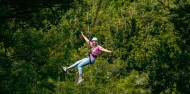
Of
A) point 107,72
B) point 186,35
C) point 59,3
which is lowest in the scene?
point 107,72

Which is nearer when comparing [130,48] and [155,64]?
[155,64]

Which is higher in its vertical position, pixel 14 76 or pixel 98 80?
pixel 14 76

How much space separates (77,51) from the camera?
53.3 metres

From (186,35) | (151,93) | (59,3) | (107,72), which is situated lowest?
(151,93)

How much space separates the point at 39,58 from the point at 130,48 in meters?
19.4

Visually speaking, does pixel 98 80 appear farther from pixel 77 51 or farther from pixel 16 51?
pixel 16 51

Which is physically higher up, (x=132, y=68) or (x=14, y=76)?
(x=14, y=76)

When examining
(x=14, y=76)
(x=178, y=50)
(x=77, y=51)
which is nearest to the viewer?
(x=14, y=76)

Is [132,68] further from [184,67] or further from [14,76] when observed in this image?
[14,76]

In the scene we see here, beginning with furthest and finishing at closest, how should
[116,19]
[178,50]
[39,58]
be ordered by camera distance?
Result: [116,19]
[178,50]
[39,58]

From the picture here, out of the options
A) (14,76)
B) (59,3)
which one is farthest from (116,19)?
(59,3)

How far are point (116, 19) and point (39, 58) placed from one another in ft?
59.7

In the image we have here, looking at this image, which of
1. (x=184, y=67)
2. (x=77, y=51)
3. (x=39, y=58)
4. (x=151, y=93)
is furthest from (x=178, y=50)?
(x=39, y=58)

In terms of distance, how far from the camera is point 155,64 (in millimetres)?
45906
